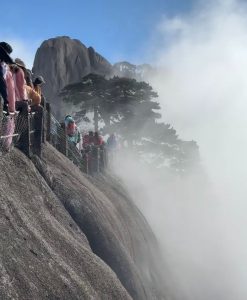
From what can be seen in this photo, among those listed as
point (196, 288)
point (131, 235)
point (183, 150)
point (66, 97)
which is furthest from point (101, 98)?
point (131, 235)

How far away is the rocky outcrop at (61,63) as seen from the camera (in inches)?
2319

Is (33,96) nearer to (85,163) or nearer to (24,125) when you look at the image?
(24,125)

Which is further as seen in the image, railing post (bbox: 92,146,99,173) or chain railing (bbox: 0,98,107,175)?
railing post (bbox: 92,146,99,173)

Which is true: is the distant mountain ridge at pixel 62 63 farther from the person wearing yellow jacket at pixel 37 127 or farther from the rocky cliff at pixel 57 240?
the person wearing yellow jacket at pixel 37 127

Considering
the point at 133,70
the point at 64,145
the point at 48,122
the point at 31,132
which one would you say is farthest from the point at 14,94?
the point at 133,70

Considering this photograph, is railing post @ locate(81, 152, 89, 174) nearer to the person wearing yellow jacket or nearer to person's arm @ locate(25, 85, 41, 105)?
person's arm @ locate(25, 85, 41, 105)

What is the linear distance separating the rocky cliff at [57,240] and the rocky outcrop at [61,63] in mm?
43450

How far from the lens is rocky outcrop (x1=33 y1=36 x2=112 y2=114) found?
193 ft

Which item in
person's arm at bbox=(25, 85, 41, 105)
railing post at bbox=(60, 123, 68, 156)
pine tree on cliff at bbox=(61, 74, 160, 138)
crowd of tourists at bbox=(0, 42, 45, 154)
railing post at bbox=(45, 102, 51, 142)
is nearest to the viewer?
crowd of tourists at bbox=(0, 42, 45, 154)

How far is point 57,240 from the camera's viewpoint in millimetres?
8969

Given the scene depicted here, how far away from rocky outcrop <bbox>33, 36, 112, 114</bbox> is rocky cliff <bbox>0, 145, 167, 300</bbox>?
143 feet

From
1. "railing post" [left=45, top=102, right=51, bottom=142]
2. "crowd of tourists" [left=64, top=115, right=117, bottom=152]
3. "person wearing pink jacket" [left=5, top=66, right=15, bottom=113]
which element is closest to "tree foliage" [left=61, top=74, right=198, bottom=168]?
→ "crowd of tourists" [left=64, top=115, right=117, bottom=152]

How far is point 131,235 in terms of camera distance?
17047 mm

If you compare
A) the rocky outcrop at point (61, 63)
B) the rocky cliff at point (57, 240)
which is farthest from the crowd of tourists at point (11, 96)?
the rocky outcrop at point (61, 63)
